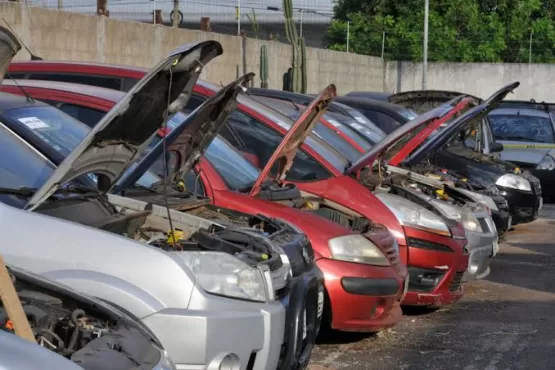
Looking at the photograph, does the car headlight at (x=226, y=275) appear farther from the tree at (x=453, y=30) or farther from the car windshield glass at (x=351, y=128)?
the tree at (x=453, y=30)

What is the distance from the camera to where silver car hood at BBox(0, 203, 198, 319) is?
16.4 feet

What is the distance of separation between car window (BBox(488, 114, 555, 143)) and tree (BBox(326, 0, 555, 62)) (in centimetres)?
2070

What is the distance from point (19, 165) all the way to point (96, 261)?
1266 millimetres

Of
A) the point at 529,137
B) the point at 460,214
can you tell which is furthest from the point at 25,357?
the point at 529,137

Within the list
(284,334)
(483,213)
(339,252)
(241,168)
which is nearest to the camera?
(284,334)

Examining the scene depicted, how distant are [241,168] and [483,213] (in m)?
3.17

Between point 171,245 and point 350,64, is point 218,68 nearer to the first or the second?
point 350,64

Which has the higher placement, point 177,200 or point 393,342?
point 177,200

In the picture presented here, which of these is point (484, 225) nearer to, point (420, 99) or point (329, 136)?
point (329, 136)

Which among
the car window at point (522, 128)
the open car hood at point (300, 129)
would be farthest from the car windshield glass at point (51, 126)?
the car window at point (522, 128)

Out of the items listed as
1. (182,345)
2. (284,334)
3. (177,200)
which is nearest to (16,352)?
(182,345)

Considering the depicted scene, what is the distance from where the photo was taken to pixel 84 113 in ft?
25.1

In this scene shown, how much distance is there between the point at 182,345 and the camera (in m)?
4.91

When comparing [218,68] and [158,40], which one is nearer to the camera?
[158,40]
